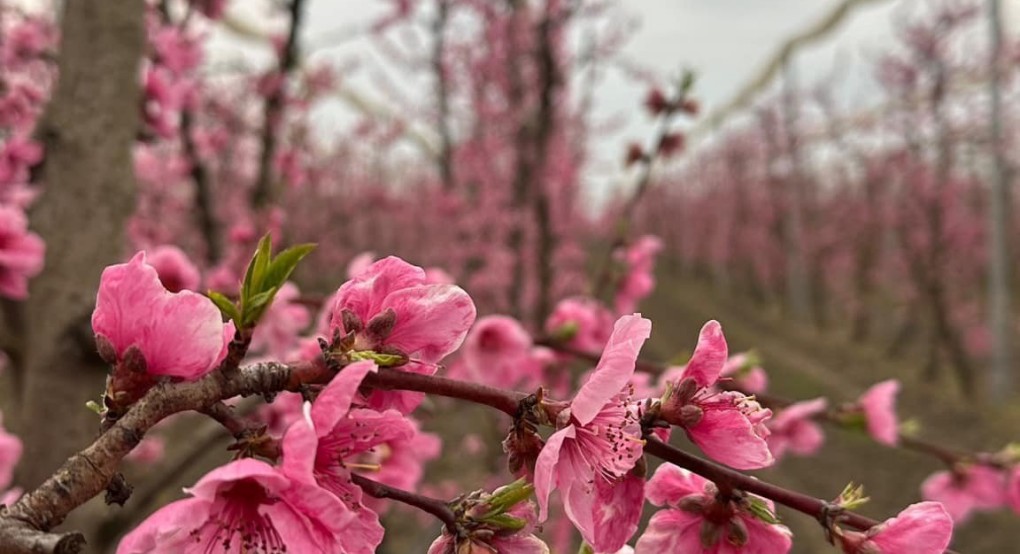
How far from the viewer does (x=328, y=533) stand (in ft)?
1.57

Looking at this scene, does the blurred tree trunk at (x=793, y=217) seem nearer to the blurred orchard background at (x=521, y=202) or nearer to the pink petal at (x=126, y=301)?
the blurred orchard background at (x=521, y=202)

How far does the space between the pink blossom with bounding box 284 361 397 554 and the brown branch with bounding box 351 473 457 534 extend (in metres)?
0.02

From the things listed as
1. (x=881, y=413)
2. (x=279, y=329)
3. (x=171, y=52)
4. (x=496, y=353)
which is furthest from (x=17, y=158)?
(x=881, y=413)

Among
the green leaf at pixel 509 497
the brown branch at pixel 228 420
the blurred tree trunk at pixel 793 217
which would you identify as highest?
the brown branch at pixel 228 420

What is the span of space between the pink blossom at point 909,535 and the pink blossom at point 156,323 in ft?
1.65

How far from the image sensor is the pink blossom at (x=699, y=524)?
2.01ft

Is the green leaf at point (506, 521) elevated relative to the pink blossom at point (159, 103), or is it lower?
lower

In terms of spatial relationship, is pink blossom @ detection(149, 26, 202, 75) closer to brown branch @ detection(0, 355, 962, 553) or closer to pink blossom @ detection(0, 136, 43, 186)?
pink blossom @ detection(0, 136, 43, 186)

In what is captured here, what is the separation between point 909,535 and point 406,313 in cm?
42

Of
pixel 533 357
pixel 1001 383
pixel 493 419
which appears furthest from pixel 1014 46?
pixel 533 357

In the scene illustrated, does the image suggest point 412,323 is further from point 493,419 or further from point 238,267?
point 493,419

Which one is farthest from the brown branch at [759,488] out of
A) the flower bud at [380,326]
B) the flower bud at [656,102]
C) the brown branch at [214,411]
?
the flower bud at [656,102]

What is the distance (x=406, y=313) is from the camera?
1.93 ft

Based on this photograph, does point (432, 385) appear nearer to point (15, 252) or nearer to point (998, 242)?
point (15, 252)
